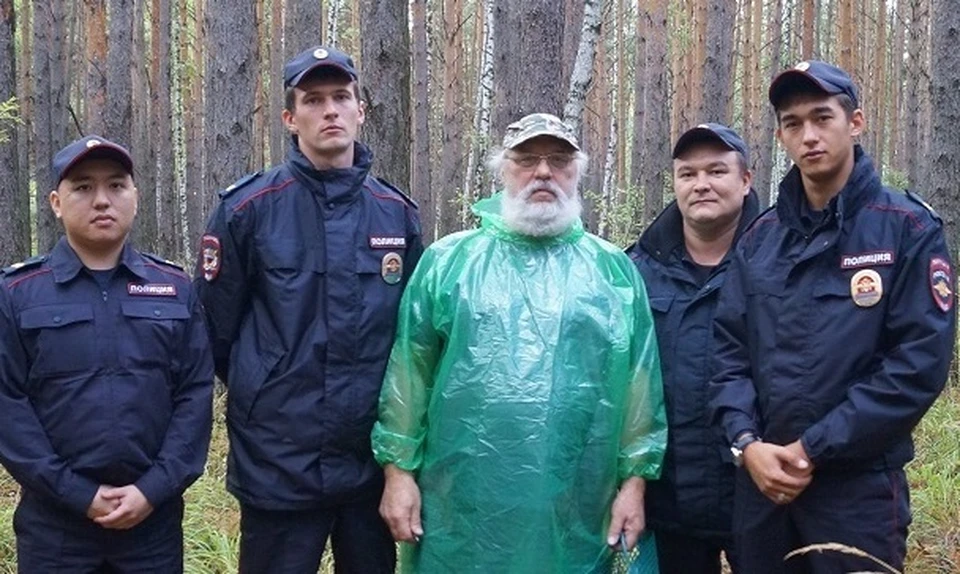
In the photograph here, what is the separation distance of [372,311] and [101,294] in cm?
92

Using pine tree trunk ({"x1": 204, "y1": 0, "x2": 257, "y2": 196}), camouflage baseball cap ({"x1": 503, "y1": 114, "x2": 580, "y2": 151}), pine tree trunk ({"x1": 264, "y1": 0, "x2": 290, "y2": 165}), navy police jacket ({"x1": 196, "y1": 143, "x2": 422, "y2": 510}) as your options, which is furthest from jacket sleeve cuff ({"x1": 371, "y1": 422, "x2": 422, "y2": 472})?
pine tree trunk ({"x1": 264, "y1": 0, "x2": 290, "y2": 165})

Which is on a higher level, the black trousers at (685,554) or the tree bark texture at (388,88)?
the tree bark texture at (388,88)

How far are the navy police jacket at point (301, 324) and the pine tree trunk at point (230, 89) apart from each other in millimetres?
4185

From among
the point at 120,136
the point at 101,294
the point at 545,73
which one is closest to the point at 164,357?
the point at 101,294

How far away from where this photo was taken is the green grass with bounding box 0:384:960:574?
504 centimetres

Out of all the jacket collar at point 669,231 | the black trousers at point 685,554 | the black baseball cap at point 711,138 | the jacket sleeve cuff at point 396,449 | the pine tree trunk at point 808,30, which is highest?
the pine tree trunk at point 808,30

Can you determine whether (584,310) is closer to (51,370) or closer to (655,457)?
(655,457)

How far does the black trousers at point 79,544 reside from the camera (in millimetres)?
3176

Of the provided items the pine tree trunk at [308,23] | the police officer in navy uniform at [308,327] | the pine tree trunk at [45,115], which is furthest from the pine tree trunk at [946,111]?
the pine tree trunk at [45,115]

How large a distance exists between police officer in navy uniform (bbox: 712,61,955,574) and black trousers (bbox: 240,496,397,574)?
1.32 meters

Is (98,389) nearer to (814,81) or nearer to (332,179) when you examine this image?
(332,179)

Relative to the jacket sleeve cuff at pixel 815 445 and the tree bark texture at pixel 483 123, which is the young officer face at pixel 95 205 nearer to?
the jacket sleeve cuff at pixel 815 445

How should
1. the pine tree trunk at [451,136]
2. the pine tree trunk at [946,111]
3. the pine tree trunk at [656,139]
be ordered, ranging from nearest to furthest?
the pine tree trunk at [946,111]
the pine tree trunk at [656,139]
the pine tree trunk at [451,136]

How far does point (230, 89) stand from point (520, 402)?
5.10 meters
